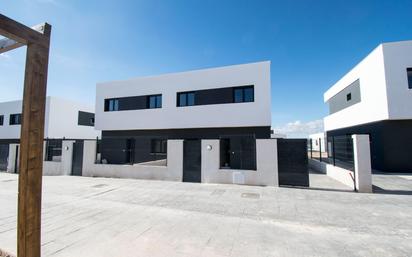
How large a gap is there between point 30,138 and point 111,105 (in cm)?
1602

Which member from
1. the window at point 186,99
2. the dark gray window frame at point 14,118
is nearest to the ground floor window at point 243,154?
the window at point 186,99

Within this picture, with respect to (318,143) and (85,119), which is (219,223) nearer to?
(318,143)

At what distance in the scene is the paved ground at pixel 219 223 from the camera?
3.43 metres

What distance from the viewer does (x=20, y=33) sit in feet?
7.70

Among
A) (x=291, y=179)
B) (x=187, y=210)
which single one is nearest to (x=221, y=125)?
(x=291, y=179)

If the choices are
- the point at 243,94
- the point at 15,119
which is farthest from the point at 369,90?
the point at 15,119

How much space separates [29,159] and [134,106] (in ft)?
46.9

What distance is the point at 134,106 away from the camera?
16.0 meters

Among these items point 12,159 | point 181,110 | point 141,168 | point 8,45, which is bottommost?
point 141,168

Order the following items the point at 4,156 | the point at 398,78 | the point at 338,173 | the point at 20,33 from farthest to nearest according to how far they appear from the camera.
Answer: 1. the point at 4,156
2. the point at 398,78
3. the point at 338,173
4. the point at 20,33

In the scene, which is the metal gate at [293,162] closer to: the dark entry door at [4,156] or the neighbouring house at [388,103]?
the neighbouring house at [388,103]

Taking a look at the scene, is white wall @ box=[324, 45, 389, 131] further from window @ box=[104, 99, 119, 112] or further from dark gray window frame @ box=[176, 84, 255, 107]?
window @ box=[104, 99, 119, 112]

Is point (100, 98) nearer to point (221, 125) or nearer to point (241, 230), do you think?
point (221, 125)

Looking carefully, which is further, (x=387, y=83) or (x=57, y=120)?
(x=57, y=120)
